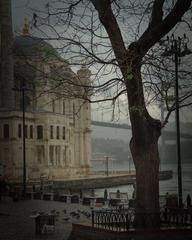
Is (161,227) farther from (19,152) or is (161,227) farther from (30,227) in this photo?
(19,152)

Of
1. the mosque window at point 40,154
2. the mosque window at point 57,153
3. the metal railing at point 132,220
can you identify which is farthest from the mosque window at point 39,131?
the metal railing at point 132,220

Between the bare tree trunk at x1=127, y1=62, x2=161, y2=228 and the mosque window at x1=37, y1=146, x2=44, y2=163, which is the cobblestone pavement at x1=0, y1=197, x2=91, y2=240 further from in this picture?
the mosque window at x1=37, y1=146, x2=44, y2=163

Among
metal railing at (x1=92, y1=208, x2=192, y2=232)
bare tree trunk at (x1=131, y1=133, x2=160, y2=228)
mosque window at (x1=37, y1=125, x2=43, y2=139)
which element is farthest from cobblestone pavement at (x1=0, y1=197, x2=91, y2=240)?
mosque window at (x1=37, y1=125, x2=43, y2=139)

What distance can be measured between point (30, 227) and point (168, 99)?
7.70 metres

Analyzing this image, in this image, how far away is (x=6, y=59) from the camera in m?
66.1

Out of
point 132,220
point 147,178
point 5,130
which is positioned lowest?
point 132,220

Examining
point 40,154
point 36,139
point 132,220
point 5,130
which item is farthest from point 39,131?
point 132,220

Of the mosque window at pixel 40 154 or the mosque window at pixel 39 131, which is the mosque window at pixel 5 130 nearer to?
the mosque window at pixel 39 131

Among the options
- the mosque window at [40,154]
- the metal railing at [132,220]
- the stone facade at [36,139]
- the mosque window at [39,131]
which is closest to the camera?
the metal railing at [132,220]

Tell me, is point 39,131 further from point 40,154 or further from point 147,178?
point 147,178

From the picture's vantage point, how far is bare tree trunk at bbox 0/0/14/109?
64312 mm

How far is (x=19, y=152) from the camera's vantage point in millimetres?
64688

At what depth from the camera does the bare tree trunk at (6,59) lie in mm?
64312

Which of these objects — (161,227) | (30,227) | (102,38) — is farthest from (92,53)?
(30,227)
